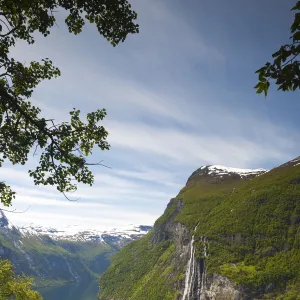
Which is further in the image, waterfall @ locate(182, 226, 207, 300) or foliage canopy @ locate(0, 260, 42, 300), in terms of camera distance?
waterfall @ locate(182, 226, 207, 300)

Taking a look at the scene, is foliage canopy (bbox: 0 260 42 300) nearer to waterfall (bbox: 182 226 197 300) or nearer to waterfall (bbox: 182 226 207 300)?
waterfall (bbox: 182 226 207 300)

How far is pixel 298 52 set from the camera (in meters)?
6.53

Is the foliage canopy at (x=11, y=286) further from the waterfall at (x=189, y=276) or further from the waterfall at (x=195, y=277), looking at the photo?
the waterfall at (x=189, y=276)

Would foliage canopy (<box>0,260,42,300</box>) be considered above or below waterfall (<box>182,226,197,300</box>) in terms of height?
above

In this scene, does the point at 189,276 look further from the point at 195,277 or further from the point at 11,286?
the point at 11,286

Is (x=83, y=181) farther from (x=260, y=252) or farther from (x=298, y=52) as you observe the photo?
(x=260, y=252)

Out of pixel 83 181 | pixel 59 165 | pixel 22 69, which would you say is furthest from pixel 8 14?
pixel 83 181

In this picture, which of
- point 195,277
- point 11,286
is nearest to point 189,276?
point 195,277

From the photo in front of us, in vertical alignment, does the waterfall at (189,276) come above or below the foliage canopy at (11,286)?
below

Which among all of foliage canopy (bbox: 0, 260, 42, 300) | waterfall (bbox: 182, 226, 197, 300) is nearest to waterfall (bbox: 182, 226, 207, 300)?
waterfall (bbox: 182, 226, 197, 300)

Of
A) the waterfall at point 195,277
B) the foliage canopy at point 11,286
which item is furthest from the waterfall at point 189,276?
the foliage canopy at point 11,286

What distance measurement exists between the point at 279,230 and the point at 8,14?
7581 inches

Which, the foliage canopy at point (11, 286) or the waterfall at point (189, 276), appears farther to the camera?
the waterfall at point (189, 276)

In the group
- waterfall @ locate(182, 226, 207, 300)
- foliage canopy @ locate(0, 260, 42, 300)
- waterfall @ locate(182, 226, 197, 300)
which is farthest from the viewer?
waterfall @ locate(182, 226, 197, 300)
